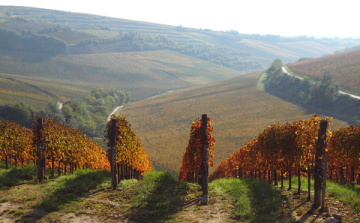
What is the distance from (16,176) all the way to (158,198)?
855 centimetres

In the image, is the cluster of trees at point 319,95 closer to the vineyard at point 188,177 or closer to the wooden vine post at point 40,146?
the vineyard at point 188,177

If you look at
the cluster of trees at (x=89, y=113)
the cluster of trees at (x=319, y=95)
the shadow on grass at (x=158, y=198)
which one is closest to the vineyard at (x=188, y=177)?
the shadow on grass at (x=158, y=198)

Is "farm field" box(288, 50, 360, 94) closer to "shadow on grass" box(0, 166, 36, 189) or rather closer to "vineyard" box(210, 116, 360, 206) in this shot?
"vineyard" box(210, 116, 360, 206)

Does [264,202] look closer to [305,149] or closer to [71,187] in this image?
[305,149]

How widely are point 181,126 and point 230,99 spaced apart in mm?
32399

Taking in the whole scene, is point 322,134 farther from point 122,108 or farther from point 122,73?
point 122,73

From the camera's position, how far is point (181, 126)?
88.3 metres

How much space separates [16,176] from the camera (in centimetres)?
1748

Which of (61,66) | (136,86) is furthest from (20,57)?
(136,86)

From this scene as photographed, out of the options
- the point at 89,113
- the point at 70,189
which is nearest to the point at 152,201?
the point at 70,189

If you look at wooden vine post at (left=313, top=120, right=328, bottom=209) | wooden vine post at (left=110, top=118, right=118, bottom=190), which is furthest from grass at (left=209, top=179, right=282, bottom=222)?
wooden vine post at (left=110, top=118, right=118, bottom=190)

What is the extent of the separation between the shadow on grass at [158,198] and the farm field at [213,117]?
3425cm

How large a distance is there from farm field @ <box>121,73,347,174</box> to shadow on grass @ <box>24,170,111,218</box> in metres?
33.8

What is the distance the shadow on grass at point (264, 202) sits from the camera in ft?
Result: 39.1
